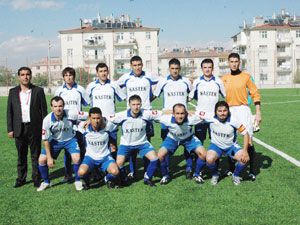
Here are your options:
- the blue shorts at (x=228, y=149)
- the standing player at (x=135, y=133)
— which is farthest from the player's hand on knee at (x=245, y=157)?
the standing player at (x=135, y=133)

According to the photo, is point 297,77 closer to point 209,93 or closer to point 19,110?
point 209,93

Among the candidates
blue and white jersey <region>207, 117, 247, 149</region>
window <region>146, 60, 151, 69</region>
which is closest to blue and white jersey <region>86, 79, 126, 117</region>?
blue and white jersey <region>207, 117, 247, 149</region>

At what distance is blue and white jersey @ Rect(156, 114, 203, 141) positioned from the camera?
19.7ft

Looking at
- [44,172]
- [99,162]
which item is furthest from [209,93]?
[44,172]

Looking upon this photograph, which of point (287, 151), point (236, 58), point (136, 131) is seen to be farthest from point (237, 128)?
point (287, 151)

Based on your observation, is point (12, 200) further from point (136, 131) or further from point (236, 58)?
point (236, 58)

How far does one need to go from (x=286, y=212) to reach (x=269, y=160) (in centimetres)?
291

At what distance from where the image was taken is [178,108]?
5844mm

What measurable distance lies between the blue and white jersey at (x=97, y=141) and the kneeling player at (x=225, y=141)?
1.54m

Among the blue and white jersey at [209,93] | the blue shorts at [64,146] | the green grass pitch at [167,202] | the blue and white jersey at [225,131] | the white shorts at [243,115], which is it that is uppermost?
the blue and white jersey at [209,93]

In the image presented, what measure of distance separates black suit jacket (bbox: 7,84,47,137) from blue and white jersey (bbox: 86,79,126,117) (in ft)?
2.95

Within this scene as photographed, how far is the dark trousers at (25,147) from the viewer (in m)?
5.85

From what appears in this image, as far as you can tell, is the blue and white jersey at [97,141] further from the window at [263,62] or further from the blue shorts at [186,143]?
the window at [263,62]

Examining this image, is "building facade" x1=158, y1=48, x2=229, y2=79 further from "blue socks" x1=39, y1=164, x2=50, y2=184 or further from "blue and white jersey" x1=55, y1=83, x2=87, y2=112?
"blue socks" x1=39, y1=164, x2=50, y2=184
